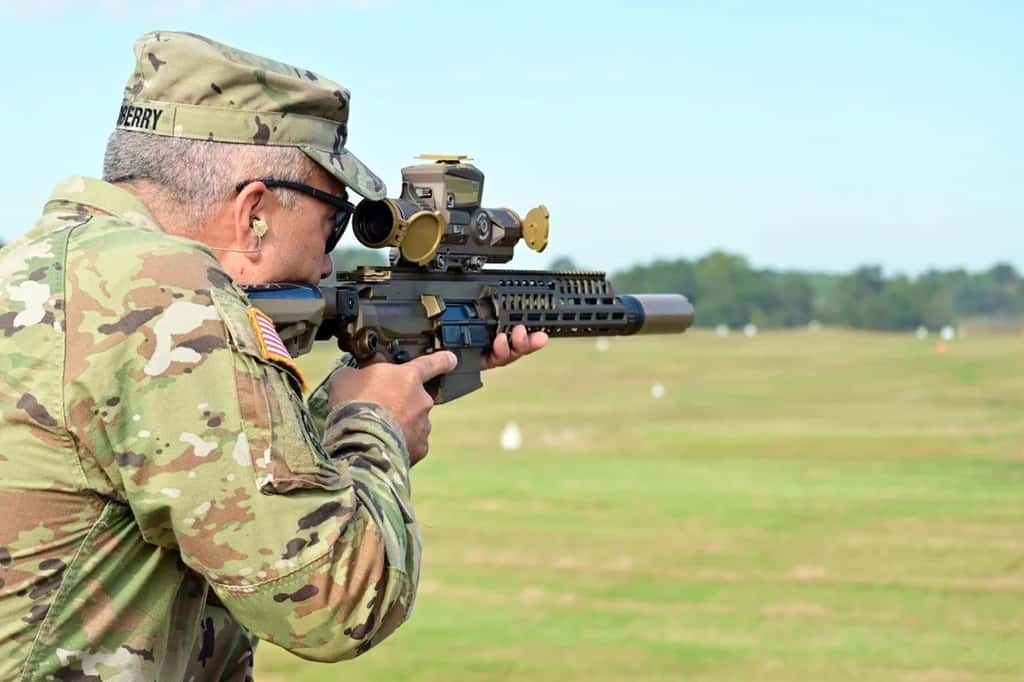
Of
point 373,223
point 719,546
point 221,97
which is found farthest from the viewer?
point 719,546

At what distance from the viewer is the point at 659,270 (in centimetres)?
13425

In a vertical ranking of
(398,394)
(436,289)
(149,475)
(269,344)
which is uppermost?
(436,289)

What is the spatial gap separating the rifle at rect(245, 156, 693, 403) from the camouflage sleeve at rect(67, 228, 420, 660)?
33.5 inches

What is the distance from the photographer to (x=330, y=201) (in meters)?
3.54

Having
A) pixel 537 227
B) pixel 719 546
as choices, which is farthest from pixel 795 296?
pixel 537 227

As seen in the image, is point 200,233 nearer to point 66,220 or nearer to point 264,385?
point 66,220

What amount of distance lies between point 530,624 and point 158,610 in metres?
10.2

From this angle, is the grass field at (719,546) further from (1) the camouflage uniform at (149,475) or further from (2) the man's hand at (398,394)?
(1) the camouflage uniform at (149,475)

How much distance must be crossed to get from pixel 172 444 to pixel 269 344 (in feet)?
0.94

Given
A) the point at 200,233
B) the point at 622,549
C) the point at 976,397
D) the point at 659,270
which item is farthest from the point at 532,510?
the point at 659,270

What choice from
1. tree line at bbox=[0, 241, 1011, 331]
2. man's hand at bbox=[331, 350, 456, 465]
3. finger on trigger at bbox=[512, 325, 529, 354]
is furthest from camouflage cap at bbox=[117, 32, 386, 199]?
tree line at bbox=[0, 241, 1011, 331]

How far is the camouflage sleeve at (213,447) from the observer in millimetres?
2889

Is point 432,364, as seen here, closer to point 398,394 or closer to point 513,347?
point 398,394

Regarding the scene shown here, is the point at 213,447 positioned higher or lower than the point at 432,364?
lower
